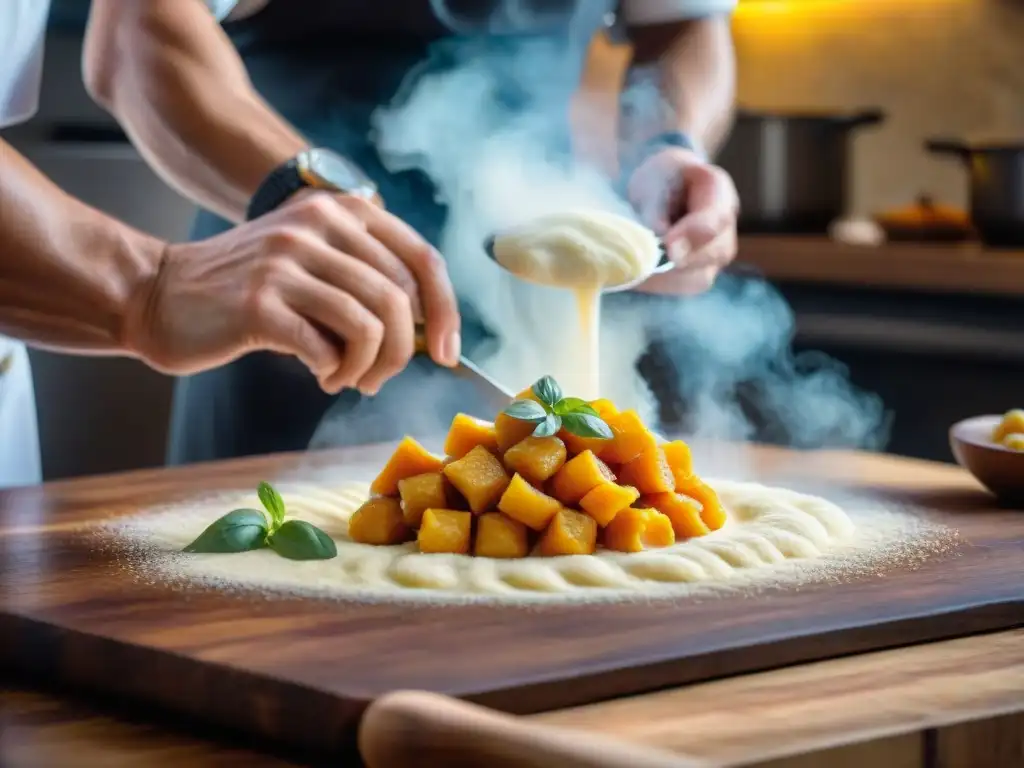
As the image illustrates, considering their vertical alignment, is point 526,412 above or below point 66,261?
below

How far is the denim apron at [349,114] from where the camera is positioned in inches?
97.0

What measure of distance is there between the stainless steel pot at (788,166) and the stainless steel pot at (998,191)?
0.38m

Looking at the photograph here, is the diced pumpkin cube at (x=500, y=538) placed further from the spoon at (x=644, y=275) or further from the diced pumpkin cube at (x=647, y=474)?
the spoon at (x=644, y=275)

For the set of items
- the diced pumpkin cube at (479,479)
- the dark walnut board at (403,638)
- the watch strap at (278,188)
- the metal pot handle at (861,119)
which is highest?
the metal pot handle at (861,119)

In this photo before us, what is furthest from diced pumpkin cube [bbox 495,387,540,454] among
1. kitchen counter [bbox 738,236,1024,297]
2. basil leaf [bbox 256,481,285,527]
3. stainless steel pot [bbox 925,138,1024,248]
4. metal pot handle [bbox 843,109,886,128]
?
metal pot handle [bbox 843,109,886,128]

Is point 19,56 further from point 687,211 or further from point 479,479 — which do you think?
point 479,479

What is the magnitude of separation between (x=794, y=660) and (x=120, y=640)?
53cm

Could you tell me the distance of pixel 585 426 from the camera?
5.03ft

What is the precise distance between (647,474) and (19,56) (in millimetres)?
1266

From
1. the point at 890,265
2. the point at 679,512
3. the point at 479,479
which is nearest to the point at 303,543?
the point at 479,479

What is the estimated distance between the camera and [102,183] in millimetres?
3330

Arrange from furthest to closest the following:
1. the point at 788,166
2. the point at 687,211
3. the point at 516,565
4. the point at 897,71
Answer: the point at 897,71 < the point at 788,166 < the point at 687,211 < the point at 516,565

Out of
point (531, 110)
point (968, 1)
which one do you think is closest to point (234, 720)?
point (531, 110)

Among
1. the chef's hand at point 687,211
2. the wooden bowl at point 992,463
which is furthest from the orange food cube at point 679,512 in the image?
the chef's hand at point 687,211
